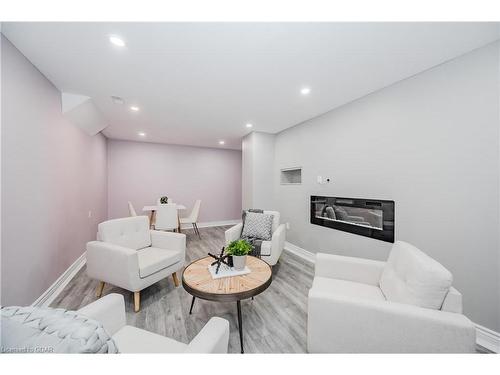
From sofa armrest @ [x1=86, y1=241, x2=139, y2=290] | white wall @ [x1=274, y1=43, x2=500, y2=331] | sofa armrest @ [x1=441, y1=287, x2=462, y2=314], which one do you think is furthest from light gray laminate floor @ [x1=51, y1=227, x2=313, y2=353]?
white wall @ [x1=274, y1=43, x2=500, y2=331]

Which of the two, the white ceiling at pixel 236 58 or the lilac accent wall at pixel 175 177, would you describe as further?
the lilac accent wall at pixel 175 177

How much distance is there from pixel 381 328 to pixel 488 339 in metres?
1.30

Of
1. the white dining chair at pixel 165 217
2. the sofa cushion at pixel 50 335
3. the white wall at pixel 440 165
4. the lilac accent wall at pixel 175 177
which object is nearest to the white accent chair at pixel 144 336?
the sofa cushion at pixel 50 335

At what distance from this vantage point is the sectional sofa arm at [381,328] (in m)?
1.03

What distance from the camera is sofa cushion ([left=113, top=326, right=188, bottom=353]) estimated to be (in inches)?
38.7

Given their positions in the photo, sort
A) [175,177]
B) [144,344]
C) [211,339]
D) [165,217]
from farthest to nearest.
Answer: [175,177] → [165,217] → [144,344] → [211,339]

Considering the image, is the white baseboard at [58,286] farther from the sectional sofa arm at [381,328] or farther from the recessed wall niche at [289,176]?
the recessed wall niche at [289,176]

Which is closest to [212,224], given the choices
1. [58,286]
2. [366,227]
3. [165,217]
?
[165,217]

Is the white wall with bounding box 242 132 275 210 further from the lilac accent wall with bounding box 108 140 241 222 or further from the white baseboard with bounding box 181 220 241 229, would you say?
the white baseboard with bounding box 181 220 241 229

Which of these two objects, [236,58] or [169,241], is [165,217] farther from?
[236,58]

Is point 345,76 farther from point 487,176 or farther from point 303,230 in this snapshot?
point 303,230

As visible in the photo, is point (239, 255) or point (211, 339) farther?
point (239, 255)

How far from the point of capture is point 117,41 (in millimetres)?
1556

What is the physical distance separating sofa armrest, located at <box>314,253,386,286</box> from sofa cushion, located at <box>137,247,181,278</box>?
166 cm
